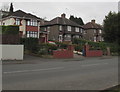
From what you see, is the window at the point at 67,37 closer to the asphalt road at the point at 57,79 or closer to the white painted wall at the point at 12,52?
the white painted wall at the point at 12,52

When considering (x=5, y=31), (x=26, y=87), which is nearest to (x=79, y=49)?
(x=5, y=31)

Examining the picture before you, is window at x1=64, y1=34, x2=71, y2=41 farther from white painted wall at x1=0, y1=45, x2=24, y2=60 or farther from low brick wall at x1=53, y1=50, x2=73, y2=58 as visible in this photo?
white painted wall at x1=0, y1=45, x2=24, y2=60

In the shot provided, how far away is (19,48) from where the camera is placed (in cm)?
2131

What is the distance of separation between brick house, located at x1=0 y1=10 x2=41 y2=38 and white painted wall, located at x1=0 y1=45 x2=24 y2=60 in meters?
17.8

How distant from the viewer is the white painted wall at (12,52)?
2039 cm

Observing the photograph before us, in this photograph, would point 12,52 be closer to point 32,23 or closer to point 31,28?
point 31,28

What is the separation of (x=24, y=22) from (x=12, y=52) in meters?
20.4

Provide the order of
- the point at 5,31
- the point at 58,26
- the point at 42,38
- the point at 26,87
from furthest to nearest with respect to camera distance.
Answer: the point at 58,26 → the point at 42,38 → the point at 5,31 → the point at 26,87

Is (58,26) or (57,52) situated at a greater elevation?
(58,26)

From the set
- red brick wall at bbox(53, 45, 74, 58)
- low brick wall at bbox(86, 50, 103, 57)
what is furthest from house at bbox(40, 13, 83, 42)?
red brick wall at bbox(53, 45, 74, 58)

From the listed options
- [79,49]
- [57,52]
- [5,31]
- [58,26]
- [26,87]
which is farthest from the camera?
[58,26]

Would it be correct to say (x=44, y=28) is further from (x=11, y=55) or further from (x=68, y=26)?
(x=11, y=55)

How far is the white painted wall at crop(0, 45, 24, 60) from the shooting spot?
20.4 metres

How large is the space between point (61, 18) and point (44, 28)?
5.97 metres
